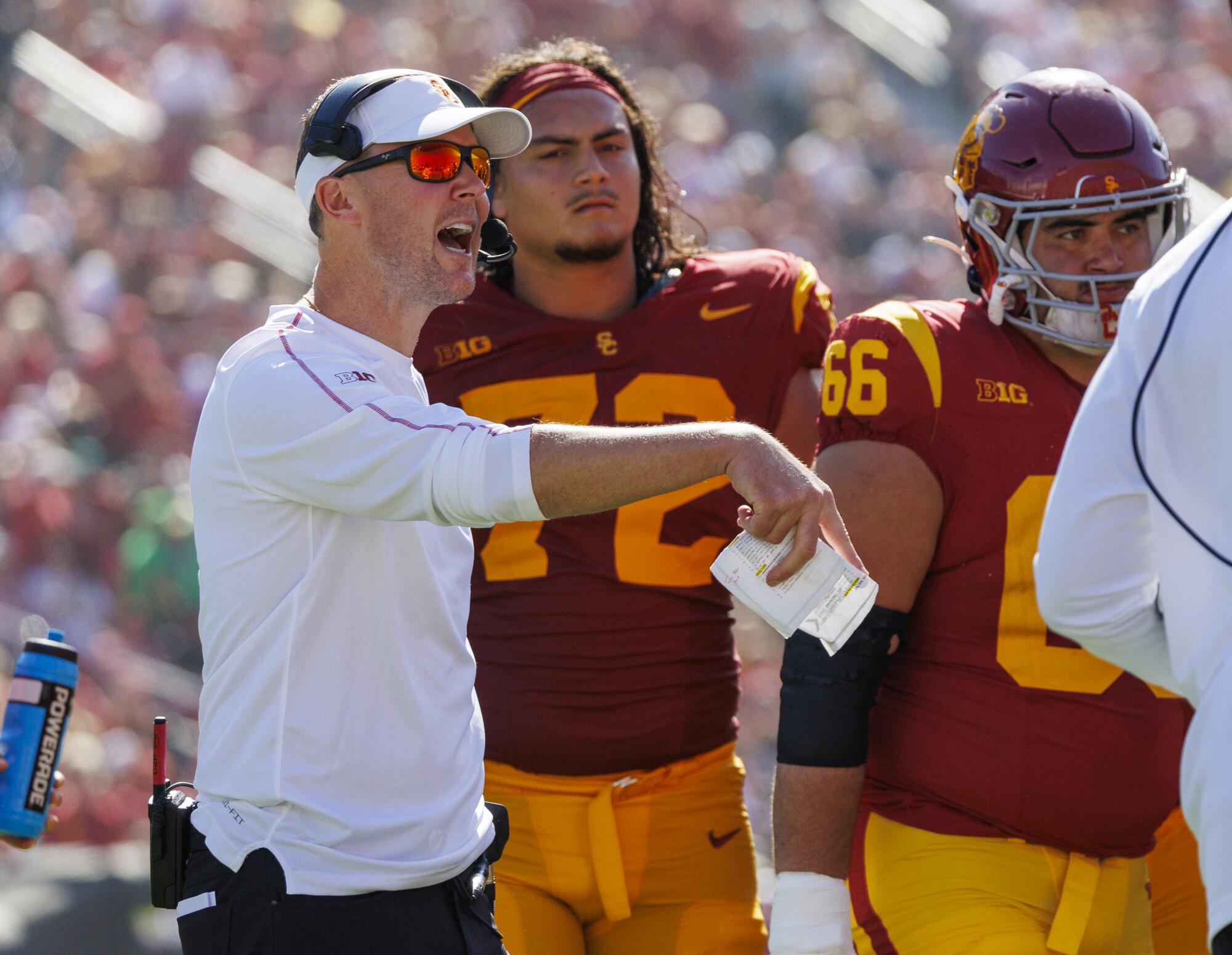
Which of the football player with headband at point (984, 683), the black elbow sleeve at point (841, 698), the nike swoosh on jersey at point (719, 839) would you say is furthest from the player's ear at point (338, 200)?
the nike swoosh on jersey at point (719, 839)

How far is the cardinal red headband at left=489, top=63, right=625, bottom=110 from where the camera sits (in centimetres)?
341

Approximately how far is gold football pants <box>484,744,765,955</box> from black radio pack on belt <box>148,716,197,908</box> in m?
0.85

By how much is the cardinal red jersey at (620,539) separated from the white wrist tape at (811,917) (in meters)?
0.62

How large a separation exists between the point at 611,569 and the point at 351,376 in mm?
1168

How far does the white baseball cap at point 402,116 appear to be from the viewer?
225 cm

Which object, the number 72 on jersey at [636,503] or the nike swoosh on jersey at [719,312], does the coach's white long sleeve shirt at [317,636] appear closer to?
the number 72 on jersey at [636,503]

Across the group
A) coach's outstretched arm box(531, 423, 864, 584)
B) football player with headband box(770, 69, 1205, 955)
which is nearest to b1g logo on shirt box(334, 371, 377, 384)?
coach's outstretched arm box(531, 423, 864, 584)

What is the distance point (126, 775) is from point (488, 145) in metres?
4.08

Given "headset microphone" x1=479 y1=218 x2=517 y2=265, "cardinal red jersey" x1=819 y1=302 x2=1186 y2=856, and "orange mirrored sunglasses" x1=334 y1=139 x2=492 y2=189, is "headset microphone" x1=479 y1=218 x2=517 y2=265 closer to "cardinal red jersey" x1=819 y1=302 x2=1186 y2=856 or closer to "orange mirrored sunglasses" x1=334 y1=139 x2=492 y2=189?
"orange mirrored sunglasses" x1=334 y1=139 x2=492 y2=189

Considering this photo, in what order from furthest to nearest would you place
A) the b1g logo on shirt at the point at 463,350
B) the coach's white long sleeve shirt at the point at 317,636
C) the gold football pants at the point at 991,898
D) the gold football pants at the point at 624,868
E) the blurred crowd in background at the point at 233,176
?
the blurred crowd in background at the point at 233,176 → the b1g logo on shirt at the point at 463,350 → the gold football pants at the point at 624,868 → the gold football pants at the point at 991,898 → the coach's white long sleeve shirt at the point at 317,636

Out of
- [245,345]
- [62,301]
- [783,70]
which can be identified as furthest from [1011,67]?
[245,345]

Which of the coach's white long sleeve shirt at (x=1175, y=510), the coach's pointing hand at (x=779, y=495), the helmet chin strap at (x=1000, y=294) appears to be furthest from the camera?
the helmet chin strap at (x=1000, y=294)

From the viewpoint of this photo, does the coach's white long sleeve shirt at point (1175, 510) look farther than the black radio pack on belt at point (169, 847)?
No

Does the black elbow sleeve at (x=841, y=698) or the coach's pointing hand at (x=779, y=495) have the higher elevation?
the coach's pointing hand at (x=779, y=495)
